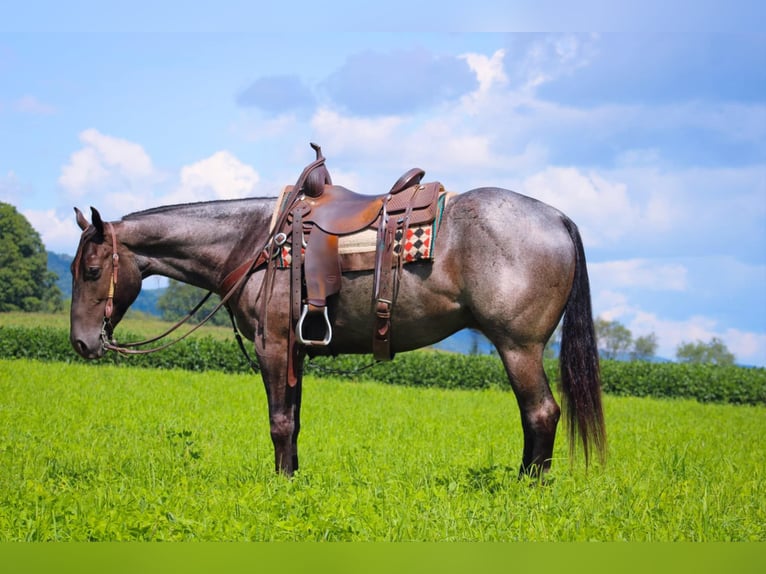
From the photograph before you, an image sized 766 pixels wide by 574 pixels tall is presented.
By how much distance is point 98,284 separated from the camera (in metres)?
6.80

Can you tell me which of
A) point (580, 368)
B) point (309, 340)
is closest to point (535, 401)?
point (580, 368)

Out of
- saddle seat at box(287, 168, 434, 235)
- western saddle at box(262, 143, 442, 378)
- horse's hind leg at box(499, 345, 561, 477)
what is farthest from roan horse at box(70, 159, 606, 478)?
saddle seat at box(287, 168, 434, 235)

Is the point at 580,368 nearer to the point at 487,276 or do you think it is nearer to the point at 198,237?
the point at 487,276

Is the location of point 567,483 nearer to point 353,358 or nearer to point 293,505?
point 293,505

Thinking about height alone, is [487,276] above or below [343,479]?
above

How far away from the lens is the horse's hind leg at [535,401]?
19.2ft

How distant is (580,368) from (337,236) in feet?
7.82

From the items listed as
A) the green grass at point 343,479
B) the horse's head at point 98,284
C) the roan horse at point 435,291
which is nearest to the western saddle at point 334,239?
the roan horse at point 435,291

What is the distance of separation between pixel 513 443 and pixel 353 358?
14.5 metres

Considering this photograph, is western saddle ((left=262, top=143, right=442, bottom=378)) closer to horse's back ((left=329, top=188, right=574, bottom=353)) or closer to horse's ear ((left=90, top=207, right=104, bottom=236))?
horse's back ((left=329, top=188, right=574, bottom=353))

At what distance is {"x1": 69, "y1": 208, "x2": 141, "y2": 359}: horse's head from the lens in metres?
6.73

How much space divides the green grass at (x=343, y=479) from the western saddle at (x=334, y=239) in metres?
1.37

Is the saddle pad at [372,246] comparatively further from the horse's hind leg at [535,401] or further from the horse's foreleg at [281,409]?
the horse's hind leg at [535,401]

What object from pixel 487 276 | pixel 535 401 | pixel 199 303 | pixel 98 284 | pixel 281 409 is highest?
pixel 487 276
